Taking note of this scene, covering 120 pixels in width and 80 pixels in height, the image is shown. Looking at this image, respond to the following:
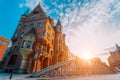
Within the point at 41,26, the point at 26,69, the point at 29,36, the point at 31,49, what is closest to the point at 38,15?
the point at 41,26

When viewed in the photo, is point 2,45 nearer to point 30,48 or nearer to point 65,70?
point 65,70

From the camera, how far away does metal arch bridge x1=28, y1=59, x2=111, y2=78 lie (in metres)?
13.3

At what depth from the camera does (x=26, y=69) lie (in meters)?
19.0

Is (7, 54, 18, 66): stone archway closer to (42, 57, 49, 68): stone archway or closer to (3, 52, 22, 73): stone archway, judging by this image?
(3, 52, 22, 73): stone archway

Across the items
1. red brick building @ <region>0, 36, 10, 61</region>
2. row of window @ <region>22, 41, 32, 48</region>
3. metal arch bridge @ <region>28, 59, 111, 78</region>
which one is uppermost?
row of window @ <region>22, 41, 32, 48</region>

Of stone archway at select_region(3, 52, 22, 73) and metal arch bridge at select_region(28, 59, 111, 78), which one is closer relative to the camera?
metal arch bridge at select_region(28, 59, 111, 78)

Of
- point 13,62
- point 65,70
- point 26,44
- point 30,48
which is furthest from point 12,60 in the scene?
point 65,70

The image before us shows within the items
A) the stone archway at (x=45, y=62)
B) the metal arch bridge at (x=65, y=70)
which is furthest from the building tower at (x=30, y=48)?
the metal arch bridge at (x=65, y=70)

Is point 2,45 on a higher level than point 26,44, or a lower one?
lower

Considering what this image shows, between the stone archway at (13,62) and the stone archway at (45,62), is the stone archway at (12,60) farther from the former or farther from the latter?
the stone archway at (45,62)

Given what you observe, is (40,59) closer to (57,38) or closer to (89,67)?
(57,38)

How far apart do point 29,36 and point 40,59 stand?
687 centimetres

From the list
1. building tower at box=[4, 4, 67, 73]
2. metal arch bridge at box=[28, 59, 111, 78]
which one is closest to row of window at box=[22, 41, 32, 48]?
building tower at box=[4, 4, 67, 73]

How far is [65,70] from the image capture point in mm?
17453
